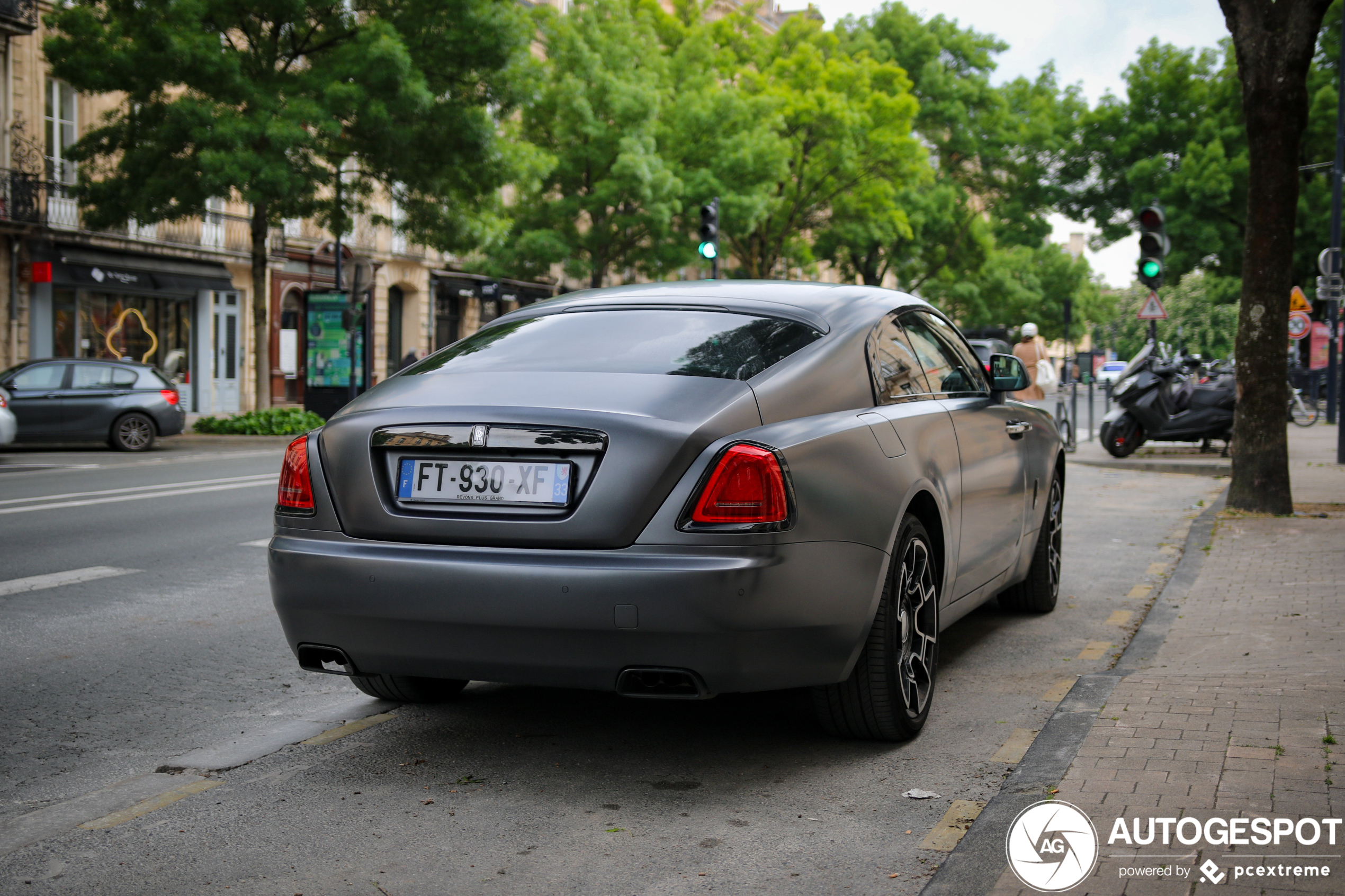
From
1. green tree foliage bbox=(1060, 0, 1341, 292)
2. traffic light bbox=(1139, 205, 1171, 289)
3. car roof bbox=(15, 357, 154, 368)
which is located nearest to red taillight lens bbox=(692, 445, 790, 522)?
traffic light bbox=(1139, 205, 1171, 289)

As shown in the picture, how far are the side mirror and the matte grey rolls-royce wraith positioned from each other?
4.28ft

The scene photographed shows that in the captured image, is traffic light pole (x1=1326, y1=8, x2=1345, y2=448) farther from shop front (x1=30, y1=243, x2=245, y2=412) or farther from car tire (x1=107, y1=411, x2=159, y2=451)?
shop front (x1=30, y1=243, x2=245, y2=412)

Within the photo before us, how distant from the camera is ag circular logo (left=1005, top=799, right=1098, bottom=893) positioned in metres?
3.00

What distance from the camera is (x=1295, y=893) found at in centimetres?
288

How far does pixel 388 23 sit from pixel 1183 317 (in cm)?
8646

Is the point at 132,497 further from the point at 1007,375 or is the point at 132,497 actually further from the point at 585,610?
the point at 585,610

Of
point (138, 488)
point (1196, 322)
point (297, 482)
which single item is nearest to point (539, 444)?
point (297, 482)

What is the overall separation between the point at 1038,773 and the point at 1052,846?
0.61 metres

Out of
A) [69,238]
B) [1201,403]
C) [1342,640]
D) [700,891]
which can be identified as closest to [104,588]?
[700,891]

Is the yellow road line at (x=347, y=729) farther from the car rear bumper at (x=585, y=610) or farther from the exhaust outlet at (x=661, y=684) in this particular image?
the exhaust outlet at (x=661, y=684)

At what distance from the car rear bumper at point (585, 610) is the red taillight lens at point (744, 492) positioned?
0.09m

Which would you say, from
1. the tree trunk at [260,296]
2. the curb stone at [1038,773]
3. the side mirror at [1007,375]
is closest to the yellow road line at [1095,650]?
the curb stone at [1038,773]

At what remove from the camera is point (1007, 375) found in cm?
603

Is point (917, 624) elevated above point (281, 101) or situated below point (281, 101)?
below
